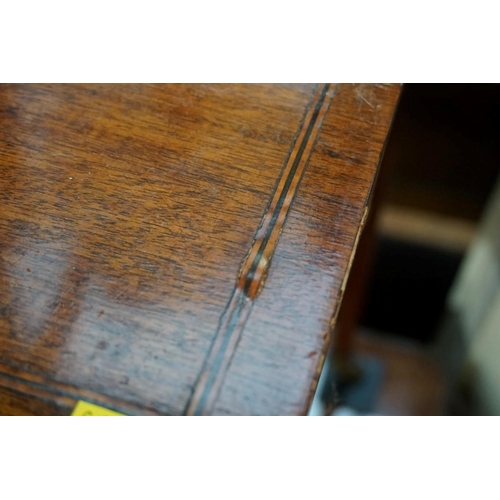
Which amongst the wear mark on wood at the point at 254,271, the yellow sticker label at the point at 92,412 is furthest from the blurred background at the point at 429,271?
the yellow sticker label at the point at 92,412

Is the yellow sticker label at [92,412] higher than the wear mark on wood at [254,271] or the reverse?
the reverse

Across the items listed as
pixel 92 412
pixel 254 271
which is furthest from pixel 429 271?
pixel 92 412

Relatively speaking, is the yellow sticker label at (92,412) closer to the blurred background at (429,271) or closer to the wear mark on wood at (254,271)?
the wear mark on wood at (254,271)

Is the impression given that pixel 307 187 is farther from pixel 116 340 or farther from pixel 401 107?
pixel 401 107

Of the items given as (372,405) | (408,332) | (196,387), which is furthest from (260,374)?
(408,332)

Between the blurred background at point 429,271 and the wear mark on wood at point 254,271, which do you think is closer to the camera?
the wear mark on wood at point 254,271

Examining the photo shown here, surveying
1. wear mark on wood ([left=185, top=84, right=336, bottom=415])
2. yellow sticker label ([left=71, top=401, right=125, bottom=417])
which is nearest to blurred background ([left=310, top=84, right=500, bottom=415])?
wear mark on wood ([left=185, top=84, right=336, bottom=415])
